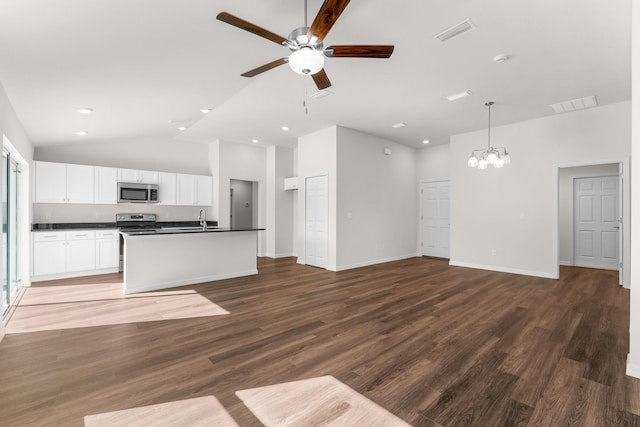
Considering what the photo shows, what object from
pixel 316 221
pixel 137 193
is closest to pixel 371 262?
pixel 316 221

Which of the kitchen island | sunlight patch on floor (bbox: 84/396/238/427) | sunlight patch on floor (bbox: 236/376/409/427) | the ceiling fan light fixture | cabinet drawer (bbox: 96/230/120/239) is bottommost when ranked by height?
sunlight patch on floor (bbox: 236/376/409/427)

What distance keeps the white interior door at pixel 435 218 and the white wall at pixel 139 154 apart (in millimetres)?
5893

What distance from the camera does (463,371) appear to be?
2.34 metres

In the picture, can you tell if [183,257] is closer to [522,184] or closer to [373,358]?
[373,358]

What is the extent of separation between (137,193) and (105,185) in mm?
574

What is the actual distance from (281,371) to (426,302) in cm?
247

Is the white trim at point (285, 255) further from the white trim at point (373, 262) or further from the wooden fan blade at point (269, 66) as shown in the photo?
the wooden fan blade at point (269, 66)

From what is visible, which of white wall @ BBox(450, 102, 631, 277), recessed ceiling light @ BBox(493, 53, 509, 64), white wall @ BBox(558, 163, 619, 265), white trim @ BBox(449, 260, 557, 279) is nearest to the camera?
recessed ceiling light @ BBox(493, 53, 509, 64)

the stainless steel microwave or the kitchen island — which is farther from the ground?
the stainless steel microwave

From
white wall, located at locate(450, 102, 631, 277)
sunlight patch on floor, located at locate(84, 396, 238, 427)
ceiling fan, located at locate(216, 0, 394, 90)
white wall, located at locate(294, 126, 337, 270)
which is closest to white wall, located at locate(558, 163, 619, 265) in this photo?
white wall, located at locate(450, 102, 631, 277)

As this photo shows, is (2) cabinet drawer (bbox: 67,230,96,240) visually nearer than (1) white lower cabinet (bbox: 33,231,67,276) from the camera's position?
No

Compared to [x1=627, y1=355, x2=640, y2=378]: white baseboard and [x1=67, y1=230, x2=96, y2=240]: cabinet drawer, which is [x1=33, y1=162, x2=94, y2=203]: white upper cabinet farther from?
[x1=627, y1=355, x2=640, y2=378]: white baseboard

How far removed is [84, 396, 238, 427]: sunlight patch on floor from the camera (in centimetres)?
175

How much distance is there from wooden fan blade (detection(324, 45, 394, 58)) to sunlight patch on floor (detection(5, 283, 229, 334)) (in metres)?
3.08
